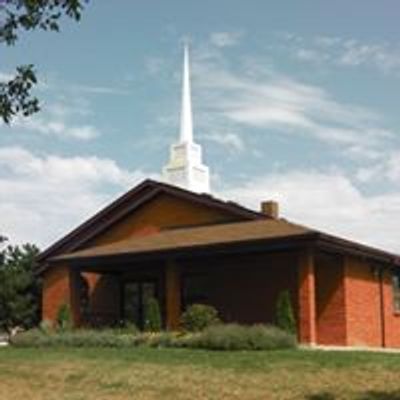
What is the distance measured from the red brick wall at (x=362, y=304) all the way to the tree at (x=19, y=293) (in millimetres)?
14177

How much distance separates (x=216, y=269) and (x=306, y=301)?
596 centimetres

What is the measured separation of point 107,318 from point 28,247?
7484mm

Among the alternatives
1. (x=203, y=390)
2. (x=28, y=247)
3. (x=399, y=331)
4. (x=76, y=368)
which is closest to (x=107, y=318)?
(x=28, y=247)

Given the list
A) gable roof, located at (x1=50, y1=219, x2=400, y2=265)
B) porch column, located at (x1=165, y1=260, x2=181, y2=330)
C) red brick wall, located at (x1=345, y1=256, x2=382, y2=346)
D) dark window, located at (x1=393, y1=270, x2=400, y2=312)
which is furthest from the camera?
dark window, located at (x1=393, y1=270, x2=400, y2=312)

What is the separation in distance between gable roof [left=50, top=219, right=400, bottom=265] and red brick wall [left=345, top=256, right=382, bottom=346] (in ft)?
1.84

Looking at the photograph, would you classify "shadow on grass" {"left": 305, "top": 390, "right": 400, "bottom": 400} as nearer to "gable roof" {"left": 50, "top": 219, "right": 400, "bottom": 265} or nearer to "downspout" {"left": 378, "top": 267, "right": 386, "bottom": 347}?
"gable roof" {"left": 50, "top": 219, "right": 400, "bottom": 265}

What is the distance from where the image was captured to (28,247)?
4234 cm

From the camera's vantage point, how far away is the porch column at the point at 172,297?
1212 inches

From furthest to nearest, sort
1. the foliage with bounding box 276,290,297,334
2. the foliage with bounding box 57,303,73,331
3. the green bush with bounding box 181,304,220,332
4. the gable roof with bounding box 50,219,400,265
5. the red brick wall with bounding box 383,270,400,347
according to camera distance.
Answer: the red brick wall with bounding box 383,270,400,347
the foliage with bounding box 57,303,73,331
the green bush with bounding box 181,304,220,332
the gable roof with bounding box 50,219,400,265
the foliage with bounding box 276,290,297,334

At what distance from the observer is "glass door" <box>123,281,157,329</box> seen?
1423 inches

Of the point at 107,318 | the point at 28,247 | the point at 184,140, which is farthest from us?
the point at 184,140

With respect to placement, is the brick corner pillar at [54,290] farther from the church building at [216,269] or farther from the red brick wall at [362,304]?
the red brick wall at [362,304]

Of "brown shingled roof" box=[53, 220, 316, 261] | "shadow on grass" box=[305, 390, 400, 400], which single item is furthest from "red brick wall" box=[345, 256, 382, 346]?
"shadow on grass" box=[305, 390, 400, 400]

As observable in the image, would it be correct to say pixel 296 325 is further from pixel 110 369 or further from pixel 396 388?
pixel 396 388
